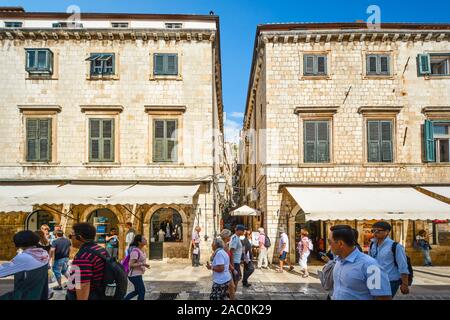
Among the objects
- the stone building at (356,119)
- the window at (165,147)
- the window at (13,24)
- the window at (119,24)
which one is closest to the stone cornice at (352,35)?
the stone building at (356,119)

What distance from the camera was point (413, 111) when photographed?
16.8 meters

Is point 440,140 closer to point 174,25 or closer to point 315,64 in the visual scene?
point 315,64

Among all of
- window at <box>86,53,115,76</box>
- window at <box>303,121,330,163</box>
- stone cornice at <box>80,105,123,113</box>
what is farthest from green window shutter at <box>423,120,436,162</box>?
window at <box>86,53,115,76</box>

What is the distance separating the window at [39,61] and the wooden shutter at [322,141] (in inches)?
→ 476

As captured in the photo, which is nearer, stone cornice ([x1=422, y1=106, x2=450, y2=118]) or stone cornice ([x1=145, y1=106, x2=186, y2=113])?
stone cornice ([x1=422, y1=106, x2=450, y2=118])

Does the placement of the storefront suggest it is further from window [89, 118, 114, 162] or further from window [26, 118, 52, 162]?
window [26, 118, 52, 162]

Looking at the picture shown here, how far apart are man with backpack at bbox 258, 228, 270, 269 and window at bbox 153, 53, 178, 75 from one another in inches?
316

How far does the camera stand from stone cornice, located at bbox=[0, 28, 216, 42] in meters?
17.0

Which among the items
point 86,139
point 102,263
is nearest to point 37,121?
point 86,139

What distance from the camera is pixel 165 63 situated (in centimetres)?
1714

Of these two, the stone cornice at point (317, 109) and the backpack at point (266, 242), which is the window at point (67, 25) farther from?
the backpack at point (266, 242)
